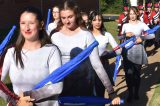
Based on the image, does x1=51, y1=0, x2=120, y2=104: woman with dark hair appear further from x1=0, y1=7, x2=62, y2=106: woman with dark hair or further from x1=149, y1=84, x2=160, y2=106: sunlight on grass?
x1=149, y1=84, x2=160, y2=106: sunlight on grass

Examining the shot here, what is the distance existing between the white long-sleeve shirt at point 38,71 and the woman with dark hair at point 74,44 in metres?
1.06

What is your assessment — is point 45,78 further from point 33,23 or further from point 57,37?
point 57,37

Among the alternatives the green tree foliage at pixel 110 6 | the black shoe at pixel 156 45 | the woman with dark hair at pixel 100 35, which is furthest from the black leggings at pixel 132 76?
the green tree foliage at pixel 110 6

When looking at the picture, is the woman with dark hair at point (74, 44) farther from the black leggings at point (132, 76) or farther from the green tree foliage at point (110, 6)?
the green tree foliage at point (110, 6)

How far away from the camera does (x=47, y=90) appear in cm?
349

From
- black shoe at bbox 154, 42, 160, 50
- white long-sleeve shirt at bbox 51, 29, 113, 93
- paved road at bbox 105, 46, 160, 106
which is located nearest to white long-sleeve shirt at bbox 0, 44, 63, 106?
white long-sleeve shirt at bbox 51, 29, 113, 93

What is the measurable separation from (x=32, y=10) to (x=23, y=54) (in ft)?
1.24

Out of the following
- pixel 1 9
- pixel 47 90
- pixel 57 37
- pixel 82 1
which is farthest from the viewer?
pixel 82 1

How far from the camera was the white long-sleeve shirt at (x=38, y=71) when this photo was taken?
3496 mm

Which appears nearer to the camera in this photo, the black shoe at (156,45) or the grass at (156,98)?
the grass at (156,98)

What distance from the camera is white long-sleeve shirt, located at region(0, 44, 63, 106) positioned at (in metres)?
3.50

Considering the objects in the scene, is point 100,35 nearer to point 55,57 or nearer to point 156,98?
point 156,98

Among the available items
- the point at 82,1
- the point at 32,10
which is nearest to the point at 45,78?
the point at 32,10

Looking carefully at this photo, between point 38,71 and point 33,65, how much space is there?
6cm
